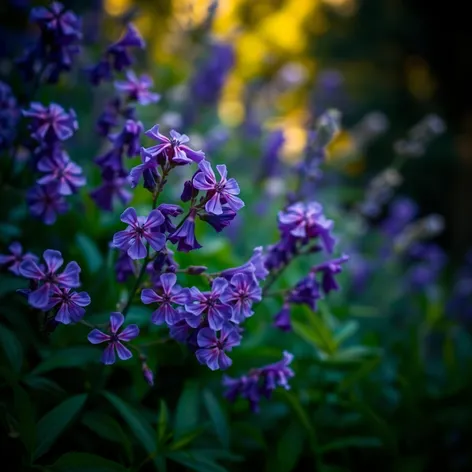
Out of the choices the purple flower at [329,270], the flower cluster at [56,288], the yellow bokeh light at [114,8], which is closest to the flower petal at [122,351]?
the flower cluster at [56,288]

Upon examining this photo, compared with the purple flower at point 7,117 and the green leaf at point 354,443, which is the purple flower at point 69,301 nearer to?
Answer: the purple flower at point 7,117

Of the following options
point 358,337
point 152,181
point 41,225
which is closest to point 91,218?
point 41,225

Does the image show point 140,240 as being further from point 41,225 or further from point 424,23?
point 424,23

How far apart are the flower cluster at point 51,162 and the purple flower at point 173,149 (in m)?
0.42

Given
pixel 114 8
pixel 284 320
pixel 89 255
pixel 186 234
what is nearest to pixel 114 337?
pixel 186 234

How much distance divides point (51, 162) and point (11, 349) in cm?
53

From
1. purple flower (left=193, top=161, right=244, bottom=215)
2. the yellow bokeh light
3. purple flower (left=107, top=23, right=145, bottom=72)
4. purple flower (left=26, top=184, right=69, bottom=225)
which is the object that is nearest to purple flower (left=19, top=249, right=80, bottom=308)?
purple flower (left=193, top=161, right=244, bottom=215)

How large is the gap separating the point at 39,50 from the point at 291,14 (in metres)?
12.0

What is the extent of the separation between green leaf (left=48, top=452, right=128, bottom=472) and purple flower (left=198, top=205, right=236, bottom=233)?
61cm

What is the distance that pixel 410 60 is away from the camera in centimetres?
991

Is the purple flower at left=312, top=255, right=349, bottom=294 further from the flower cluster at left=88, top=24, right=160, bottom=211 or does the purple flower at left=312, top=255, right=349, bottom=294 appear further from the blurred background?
the blurred background

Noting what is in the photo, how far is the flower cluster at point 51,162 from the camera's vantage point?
1418 millimetres

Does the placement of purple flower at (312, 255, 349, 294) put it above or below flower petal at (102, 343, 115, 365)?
above

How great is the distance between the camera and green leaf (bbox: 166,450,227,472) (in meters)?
1.31
